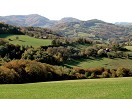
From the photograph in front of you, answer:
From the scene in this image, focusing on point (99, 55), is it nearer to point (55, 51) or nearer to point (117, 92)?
point (55, 51)

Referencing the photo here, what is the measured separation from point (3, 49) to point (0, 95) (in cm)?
10560

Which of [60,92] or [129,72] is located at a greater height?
[60,92]

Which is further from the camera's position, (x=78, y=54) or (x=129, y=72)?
(x=78, y=54)

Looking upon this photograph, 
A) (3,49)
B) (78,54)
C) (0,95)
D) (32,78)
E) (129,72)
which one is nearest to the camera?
(0,95)

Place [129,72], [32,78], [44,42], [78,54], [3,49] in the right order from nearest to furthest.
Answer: [32,78], [129,72], [3,49], [78,54], [44,42]

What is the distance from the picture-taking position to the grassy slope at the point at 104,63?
135375mm

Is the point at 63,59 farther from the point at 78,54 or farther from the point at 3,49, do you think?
the point at 3,49

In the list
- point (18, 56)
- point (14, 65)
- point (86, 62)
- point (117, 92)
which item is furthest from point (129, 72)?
point (117, 92)

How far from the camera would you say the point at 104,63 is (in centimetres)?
14062

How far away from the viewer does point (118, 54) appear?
159 metres

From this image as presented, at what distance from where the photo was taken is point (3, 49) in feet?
449

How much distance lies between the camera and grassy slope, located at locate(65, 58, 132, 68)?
13538 centimetres

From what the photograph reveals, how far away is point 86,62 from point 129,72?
39.0 metres

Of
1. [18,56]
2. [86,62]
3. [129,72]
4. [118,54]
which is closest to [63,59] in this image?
[86,62]
